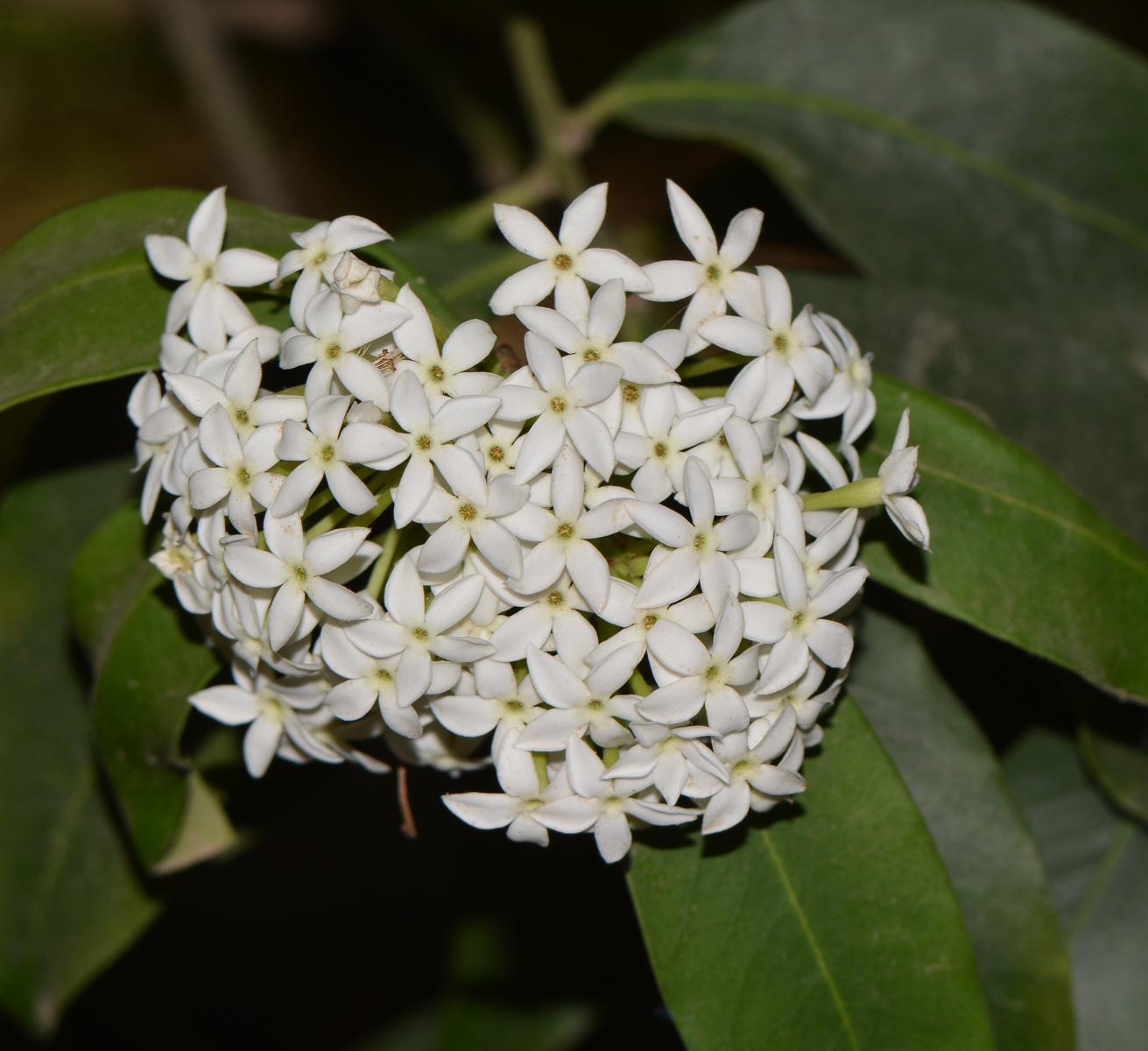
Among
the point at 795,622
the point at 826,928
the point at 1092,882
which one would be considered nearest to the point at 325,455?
the point at 795,622

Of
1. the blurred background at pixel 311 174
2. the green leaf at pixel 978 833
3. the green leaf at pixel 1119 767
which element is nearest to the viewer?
the green leaf at pixel 978 833

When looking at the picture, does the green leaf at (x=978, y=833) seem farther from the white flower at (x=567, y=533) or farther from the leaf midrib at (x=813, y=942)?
the white flower at (x=567, y=533)

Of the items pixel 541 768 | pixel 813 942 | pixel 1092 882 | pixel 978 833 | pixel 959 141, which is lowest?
pixel 1092 882

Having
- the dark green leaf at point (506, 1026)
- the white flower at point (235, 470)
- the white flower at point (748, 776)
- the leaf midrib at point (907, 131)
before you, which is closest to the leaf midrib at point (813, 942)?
the white flower at point (748, 776)

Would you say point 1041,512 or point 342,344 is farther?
point 1041,512

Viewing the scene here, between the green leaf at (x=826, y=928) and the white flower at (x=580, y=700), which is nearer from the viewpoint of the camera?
the white flower at (x=580, y=700)

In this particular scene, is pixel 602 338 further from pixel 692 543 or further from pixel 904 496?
pixel 904 496
